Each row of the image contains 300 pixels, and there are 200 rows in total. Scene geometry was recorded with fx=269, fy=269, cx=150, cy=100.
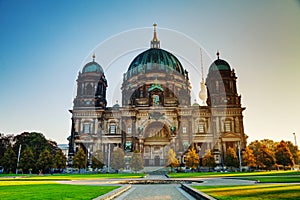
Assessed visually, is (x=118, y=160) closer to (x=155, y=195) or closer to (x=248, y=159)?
(x=248, y=159)

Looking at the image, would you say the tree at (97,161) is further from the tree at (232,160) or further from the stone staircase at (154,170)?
the tree at (232,160)

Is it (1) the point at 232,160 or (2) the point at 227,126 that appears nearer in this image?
(1) the point at 232,160

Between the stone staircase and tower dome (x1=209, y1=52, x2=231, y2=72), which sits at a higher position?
tower dome (x1=209, y1=52, x2=231, y2=72)

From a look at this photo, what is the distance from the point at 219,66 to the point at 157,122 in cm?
1763

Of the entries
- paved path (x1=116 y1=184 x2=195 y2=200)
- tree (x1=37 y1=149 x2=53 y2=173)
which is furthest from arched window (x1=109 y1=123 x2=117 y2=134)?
paved path (x1=116 y1=184 x2=195 y2=200)

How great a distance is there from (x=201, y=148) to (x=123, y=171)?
1521 cm

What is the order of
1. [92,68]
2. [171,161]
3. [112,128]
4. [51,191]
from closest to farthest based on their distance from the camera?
[51,191] → [171,161] → [112,128] → [92,68]

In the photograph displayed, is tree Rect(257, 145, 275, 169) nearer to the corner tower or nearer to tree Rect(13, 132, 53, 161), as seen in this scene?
the corner tower

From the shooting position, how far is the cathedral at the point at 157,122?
50.9m

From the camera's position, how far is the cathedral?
5088 centimetres

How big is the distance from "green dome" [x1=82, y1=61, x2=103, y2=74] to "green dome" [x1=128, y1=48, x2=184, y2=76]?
920 centimetres

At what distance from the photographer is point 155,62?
210ft

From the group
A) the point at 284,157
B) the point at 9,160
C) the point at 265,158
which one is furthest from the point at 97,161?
the point at 284,157

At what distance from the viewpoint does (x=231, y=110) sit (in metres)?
52.7
